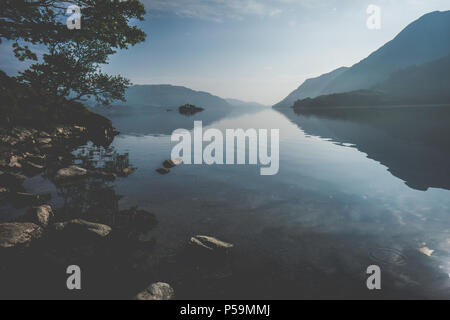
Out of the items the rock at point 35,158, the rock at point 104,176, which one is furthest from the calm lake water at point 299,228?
the rock at point 35,158

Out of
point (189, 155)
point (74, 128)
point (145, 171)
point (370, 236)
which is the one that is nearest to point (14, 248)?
point (145, 171)

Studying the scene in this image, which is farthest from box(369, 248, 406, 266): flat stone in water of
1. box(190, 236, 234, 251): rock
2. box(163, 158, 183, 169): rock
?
box(163, 158, 183, 169): rock

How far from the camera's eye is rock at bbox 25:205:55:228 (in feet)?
28.3

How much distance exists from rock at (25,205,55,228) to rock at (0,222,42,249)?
45 centimetres

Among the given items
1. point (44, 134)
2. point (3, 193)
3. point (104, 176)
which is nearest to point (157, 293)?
point (3, 193)

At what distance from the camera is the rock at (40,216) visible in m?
8.63

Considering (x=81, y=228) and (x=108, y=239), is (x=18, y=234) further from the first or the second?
(x=108, y=239)

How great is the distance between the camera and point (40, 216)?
8867 millimetres

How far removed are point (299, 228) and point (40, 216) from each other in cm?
1056

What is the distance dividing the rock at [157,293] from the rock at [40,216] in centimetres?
589

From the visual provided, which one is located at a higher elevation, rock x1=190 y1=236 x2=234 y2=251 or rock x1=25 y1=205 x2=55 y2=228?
rock x1=25 y1=205 x2=55 y2=228

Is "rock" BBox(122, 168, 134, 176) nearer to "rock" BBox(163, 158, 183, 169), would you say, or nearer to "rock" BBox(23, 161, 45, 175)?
"rock" BBox(163, 158, 183, 169)

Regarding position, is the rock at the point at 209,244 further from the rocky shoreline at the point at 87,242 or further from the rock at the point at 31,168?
the rock at the point at 31,168

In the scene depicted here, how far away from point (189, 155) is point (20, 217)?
15686mm
